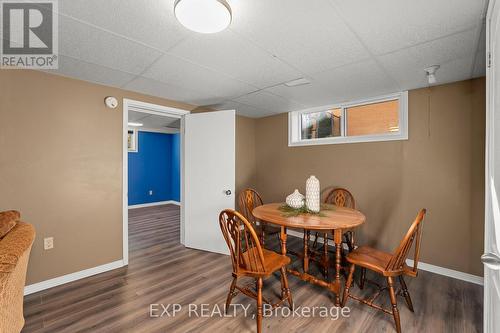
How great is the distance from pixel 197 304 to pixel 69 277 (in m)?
1.50

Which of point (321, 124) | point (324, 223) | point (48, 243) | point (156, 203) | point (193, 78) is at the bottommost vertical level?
point (156, 203)

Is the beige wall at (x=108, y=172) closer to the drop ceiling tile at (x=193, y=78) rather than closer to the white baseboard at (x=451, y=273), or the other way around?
the white baseboard at (x=451, y=273)

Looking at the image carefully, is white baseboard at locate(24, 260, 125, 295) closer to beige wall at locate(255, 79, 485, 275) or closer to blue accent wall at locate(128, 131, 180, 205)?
beige wall at locate(255, 79, 485, 275)

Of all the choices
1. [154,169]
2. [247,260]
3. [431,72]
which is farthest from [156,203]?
[431,72]

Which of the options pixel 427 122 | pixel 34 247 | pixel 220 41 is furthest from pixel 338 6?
pixel 34 247

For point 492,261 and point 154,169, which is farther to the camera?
point 154,169

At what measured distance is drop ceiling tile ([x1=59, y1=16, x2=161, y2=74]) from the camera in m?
1.54

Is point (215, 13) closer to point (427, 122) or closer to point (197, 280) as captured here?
point (197, 280)

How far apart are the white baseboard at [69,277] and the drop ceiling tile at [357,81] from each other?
320 cm

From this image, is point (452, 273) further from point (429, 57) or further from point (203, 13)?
point (203, 13)

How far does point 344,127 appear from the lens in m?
3.35

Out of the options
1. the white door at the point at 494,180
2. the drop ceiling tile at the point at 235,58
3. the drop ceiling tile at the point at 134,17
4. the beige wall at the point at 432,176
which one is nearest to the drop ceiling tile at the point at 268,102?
the drop ceiling tile at the point at 235,58

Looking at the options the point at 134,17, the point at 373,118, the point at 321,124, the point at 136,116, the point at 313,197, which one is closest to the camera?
the point at 134,17

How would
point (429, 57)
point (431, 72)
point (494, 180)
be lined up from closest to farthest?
1. point (494, 180)
2. point (429, 57)
3. point (431, 72)
